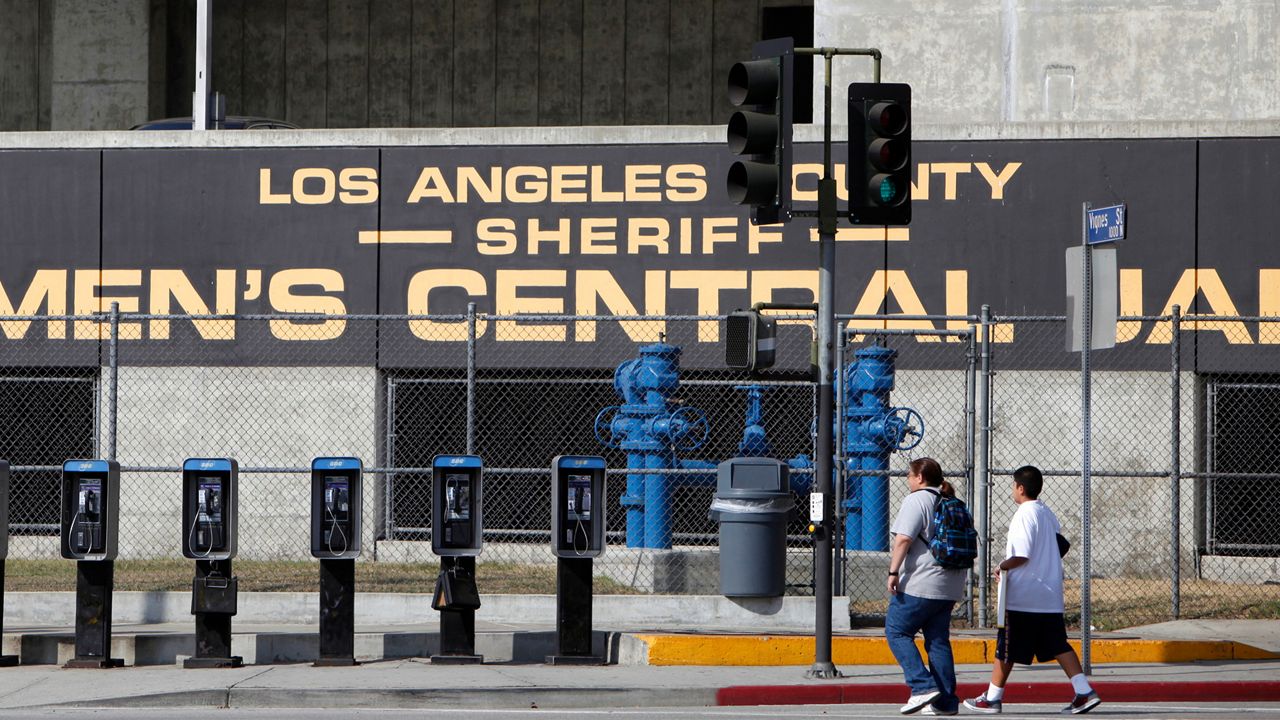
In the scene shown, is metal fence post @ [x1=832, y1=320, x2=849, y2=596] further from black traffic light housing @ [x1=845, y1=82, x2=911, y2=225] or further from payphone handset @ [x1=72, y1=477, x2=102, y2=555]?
payphone handset @ [x1=72, y1=477, x2=102, y2=555]

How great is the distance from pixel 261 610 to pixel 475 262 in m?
5.59

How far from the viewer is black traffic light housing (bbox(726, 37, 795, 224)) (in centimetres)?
1127

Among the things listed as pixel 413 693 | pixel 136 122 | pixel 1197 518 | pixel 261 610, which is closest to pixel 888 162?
pixel 413 693

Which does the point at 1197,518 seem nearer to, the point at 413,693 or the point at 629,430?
the point at 629,430

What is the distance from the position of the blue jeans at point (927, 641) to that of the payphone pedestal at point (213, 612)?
4.71m

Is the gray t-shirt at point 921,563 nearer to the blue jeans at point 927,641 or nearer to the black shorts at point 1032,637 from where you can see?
the blue jeans at point 927,641

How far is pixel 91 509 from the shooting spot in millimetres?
12062

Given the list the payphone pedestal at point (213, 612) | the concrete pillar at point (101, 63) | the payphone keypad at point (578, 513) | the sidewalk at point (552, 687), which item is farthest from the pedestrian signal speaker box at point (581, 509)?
the concrete pillar at point (101, 63)

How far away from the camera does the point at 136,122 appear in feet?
87.1

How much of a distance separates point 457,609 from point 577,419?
7.81 metres

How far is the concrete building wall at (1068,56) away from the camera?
20.8m

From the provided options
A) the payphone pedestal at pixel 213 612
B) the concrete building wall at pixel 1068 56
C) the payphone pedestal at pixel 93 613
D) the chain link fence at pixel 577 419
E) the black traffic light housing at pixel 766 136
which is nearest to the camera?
the black traffic light housing at pixel 766 136

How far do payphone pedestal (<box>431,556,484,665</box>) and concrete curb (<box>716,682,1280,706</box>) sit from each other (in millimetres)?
2126

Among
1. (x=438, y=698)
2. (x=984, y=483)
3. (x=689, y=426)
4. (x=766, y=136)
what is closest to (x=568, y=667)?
(x=438, y=698)
